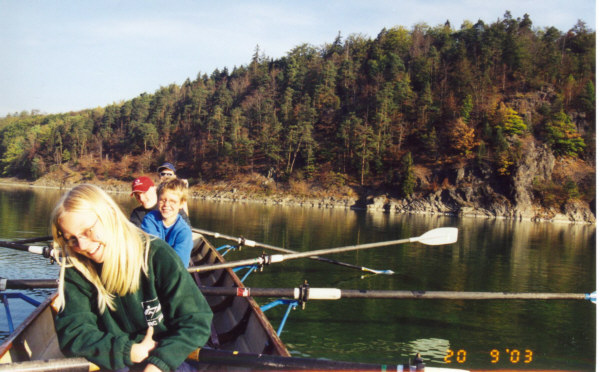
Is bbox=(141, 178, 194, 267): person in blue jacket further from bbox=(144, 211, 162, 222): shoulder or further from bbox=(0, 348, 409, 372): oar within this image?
bbox=(0, 348, 409, 372): oar

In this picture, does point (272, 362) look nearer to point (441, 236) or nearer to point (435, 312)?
point (441, 236)

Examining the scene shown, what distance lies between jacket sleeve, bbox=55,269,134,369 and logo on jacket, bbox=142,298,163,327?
16 centimetres

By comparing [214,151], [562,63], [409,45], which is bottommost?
[214,151]

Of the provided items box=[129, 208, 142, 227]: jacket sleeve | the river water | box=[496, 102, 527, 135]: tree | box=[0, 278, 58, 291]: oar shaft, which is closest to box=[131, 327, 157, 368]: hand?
box=[0, 278, 58, 291]: oar shaft

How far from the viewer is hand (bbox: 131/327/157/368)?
7.16 feet

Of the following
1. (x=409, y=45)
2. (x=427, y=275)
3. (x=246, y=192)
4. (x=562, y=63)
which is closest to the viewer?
(x=427, y=275)

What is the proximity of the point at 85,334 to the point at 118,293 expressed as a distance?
0.94 feet

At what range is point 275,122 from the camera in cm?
6197

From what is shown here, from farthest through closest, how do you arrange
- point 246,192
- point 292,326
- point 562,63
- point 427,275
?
point 562,63 → point 246,192 → point 427,275 → point 292,326

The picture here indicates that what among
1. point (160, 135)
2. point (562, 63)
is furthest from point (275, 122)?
point (562, 63)

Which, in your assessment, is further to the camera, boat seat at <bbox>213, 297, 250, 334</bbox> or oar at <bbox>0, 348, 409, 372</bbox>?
boat seat at <bbox>213, 297, 250, 334</bbox>

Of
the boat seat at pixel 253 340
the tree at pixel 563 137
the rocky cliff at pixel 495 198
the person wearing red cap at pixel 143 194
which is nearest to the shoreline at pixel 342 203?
the rocky cliff at pixel 495 198

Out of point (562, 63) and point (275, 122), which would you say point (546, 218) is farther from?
point (275, 122)

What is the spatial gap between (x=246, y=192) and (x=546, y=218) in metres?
32.6
